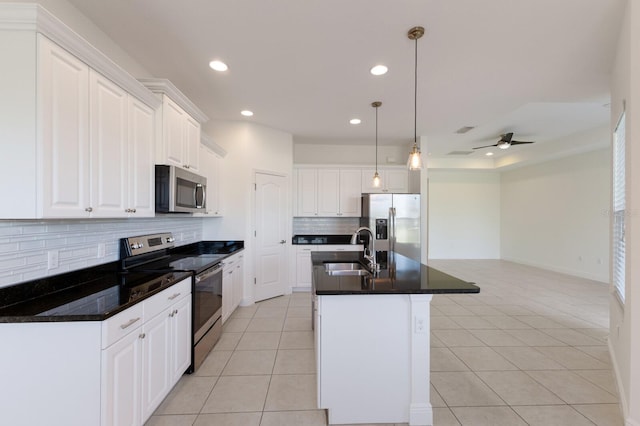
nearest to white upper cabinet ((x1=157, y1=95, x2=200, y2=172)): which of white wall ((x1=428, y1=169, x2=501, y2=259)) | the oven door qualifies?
the oven door

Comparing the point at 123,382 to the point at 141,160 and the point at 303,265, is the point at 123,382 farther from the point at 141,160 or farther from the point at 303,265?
the point at 303,265

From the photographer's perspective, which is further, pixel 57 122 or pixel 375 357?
pixel 375 357

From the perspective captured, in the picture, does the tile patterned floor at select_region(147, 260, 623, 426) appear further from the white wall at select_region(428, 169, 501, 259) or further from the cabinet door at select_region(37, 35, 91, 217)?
the white wall at select_region(428, 169, 501, 259)

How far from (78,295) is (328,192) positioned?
4.16 metres

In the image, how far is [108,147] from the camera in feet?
6.06

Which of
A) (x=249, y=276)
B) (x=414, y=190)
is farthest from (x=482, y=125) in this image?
(x=249, y=276)

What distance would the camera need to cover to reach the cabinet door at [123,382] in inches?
54.0

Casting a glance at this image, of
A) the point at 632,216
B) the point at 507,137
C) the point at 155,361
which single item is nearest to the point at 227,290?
the point at 155,361

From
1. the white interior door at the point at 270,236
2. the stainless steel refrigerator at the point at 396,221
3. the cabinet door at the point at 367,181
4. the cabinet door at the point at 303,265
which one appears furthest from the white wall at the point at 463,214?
the white interior door at the point at 270,236

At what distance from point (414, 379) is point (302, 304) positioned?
2.70m

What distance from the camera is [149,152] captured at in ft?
7.59

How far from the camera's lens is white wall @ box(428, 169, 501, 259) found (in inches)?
328

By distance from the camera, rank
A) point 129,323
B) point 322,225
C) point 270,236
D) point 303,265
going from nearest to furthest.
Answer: point 129,323 → point 270,236 → point 303,265 → point 322,225

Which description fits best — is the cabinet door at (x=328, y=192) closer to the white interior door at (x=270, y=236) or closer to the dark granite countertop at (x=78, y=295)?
the white interior door at (x=270, y=236)
